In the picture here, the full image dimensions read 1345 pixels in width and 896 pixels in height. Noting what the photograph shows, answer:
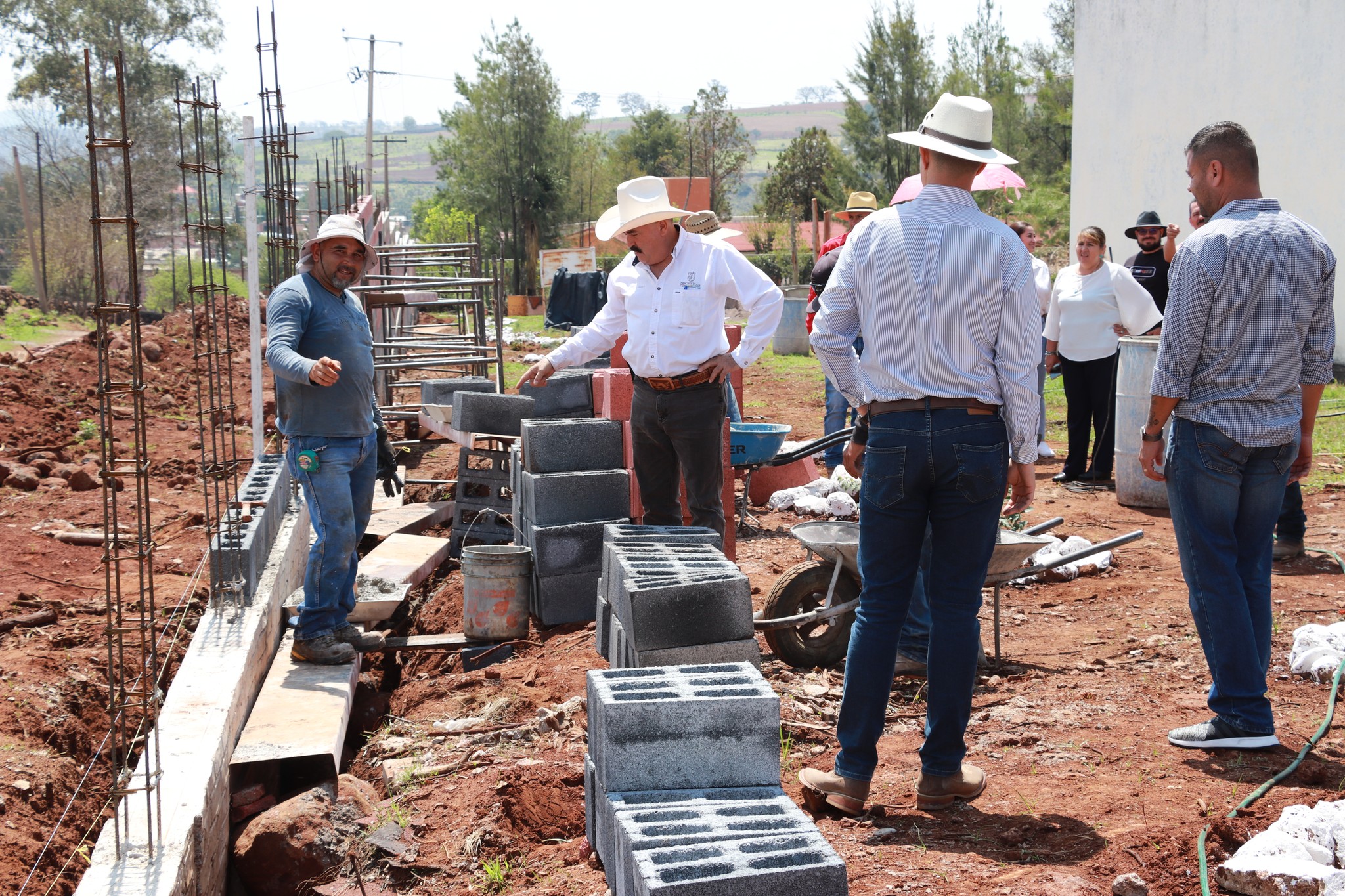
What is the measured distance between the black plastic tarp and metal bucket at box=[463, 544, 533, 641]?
18.7 m

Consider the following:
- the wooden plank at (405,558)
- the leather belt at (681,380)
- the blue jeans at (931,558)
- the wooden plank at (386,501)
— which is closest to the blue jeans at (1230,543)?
the blue jeans at (931,558)

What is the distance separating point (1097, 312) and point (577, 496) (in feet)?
16.1

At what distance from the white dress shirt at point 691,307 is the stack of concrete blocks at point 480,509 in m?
2.60

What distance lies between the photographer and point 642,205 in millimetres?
5496

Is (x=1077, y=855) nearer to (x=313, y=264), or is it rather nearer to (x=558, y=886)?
(x=558, y=886)

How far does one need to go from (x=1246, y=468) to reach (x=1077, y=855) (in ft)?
5.08

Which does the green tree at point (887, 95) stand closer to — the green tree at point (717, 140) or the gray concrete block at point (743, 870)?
the green tree at point (717, 140)

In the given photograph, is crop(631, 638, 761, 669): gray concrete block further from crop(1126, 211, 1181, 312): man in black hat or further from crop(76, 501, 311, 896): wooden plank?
crop(1126, 211, 1181, 312): man in black hat

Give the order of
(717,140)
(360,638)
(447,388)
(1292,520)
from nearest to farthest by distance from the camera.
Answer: (360,638) < (1292,520) < (447,388) < (717,140)

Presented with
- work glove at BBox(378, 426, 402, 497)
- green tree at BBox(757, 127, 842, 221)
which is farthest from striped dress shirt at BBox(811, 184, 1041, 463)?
green tree at BBox(757, 127, 842, 221)

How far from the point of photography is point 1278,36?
52.5 ft

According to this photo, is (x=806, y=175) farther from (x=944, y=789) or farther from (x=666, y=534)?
(x=944, y=789)

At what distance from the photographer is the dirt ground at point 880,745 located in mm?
3305

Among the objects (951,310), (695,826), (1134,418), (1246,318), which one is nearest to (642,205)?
(951,310)
